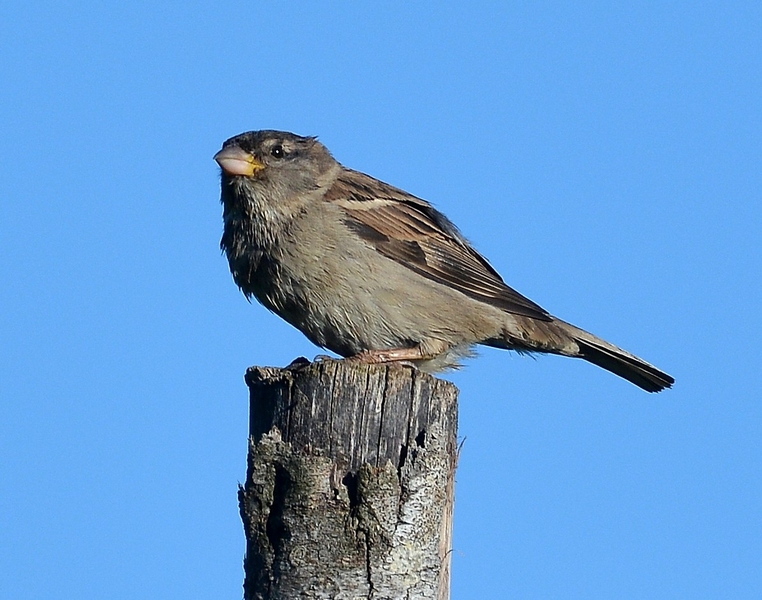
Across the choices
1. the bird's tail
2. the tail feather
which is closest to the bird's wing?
the bird's tail

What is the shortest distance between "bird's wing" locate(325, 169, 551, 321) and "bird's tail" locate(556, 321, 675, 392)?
46cm

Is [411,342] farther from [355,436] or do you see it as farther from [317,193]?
[355,436]

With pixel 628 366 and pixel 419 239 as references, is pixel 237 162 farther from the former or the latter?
pixel 628 366

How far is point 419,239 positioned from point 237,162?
128 cm

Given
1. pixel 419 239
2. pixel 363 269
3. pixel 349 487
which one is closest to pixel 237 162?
pixel 363 269

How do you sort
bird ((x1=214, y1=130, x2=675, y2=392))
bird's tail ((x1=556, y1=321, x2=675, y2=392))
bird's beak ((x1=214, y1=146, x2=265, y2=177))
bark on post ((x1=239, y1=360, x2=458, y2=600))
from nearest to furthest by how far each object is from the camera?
bark on post ((x1=239, y1=360, x2=458, y2=600)) → bird ((x1=214, y1=130, x2=675, y2=392)) → bird's beak ((x1=214, y1=146, x2=265, y2=177)) → bird's tail ((x1=556, y1=321, x2=675, y2=392))

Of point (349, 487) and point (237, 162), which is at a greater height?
point (237, 162)

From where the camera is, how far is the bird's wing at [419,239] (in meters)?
7.20

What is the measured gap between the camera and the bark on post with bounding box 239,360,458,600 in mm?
3992

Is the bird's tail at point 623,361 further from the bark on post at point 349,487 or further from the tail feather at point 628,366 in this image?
the bark on post at point 349,487

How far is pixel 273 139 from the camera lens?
7.43m

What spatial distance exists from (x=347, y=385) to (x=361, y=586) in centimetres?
76

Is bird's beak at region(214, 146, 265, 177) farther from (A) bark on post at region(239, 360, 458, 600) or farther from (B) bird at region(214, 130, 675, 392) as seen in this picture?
(A) bark on post at region(239, 360, 458, 600)

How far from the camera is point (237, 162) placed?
23.5 feet
